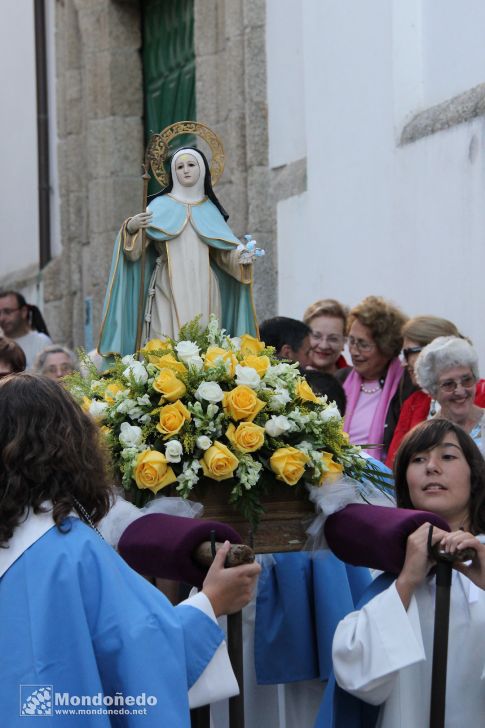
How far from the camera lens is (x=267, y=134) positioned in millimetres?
9906

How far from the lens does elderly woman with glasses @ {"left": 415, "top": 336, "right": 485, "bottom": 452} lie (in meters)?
5.58

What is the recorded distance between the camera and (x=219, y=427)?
387cm

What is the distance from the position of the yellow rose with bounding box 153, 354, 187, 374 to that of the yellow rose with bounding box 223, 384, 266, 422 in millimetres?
175

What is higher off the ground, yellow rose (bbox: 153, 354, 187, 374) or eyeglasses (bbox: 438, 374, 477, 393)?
yellow rose (bbox: 153, 354, 187, 374)

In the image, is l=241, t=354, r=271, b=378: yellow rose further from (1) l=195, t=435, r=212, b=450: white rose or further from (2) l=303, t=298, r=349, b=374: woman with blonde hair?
(2) l=303, t=298, r=349, b=374: woman with blonde hair

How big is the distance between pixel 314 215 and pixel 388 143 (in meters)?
0.99

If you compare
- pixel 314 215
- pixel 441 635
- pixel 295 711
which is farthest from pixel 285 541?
pixel 314 215

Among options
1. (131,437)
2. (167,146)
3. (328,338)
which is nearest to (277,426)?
(131,437)

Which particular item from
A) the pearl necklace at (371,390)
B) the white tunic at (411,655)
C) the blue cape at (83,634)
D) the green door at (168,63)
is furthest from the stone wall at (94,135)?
the blue cape at (83,634)

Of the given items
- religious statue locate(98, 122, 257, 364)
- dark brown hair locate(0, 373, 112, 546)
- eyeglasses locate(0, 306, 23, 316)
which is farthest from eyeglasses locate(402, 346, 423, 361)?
eyeglasses locate(0, 306, 23, 316)

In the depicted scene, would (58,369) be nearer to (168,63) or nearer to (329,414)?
(329,414)

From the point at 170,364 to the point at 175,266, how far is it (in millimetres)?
1288

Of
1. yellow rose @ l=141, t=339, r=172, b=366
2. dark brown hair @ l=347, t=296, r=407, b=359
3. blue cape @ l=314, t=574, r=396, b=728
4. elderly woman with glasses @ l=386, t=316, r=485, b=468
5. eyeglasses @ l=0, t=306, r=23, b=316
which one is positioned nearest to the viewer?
blue cape @ l=314, t=574, r=396, b=728

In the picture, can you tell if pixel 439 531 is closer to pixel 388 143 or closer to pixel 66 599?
pixel 66 599
